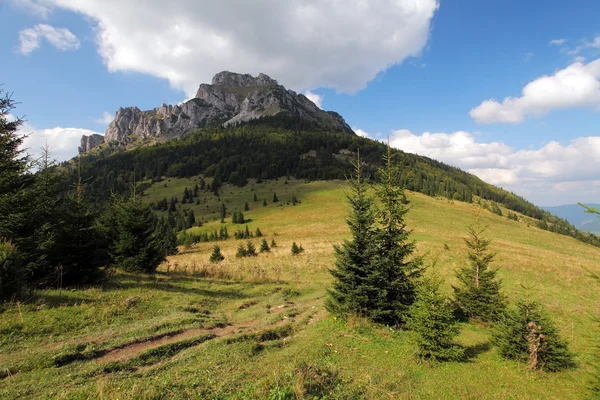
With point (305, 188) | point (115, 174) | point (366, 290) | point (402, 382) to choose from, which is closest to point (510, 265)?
point (366, 290)

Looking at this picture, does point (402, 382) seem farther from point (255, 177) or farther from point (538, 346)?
point (255, 177)

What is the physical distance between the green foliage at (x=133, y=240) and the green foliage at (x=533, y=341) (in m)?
24.0

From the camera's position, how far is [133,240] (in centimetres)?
2278

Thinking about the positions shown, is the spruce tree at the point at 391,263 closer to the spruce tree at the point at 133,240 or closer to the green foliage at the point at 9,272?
the green foliage at the point at 9,272

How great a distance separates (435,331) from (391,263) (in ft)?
12.9

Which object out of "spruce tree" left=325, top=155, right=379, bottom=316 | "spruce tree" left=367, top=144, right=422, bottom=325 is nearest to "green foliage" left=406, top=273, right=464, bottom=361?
"spruce tree" left=367, top=144, right=422, bottom=325

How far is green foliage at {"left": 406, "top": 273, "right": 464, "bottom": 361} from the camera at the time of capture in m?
11.0

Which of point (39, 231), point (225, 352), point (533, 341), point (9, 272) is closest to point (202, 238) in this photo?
point (39, 231)

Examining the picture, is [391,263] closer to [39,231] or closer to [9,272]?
[9,272]

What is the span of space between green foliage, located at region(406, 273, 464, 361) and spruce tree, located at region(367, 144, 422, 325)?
6.78 ft

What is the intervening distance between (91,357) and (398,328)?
41.4ft

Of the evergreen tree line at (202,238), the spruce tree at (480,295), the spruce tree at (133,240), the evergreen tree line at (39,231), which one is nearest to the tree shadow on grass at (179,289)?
the evergreen tree line at (39,231)

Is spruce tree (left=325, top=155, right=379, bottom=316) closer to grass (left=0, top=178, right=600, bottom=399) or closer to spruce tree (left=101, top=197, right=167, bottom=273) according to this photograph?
grass (left=0, top=178, right=600, bottom=399)

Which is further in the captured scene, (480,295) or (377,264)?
(480,295)
